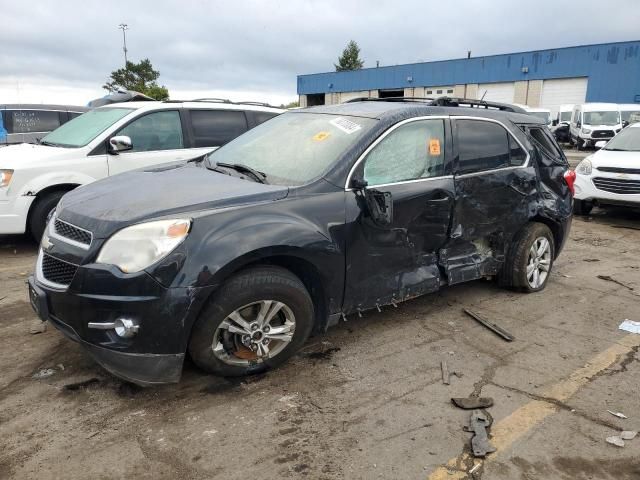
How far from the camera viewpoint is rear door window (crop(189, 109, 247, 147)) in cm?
696

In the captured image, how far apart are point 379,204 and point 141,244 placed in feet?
5.10

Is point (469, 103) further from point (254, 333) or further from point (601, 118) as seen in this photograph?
point (601, 118)

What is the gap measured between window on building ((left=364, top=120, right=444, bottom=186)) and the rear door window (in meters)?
3.79

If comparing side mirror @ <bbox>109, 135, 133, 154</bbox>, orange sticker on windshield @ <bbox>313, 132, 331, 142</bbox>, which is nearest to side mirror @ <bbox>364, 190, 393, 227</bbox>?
orange sticker on windshield @ <bbox>313, 132, 331, 142</bbox>

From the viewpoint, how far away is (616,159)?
8469mm

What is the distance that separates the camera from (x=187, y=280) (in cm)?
278

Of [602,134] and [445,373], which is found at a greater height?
[602,134]

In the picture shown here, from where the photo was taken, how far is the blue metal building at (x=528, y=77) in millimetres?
33969

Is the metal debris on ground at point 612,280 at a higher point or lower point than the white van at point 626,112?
lower

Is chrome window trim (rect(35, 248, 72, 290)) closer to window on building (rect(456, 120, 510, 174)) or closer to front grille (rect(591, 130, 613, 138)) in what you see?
window on building (rect(456, 120, 510, 174))

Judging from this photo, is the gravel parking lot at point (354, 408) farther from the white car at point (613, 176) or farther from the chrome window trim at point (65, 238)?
the white car at point (613, 176)

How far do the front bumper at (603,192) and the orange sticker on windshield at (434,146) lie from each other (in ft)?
18.5

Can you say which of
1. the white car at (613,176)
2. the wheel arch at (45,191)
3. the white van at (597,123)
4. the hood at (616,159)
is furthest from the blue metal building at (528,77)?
the wheel arch at (45,191)

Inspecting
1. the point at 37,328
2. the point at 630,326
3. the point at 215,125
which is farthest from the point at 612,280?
the point at 37,328
